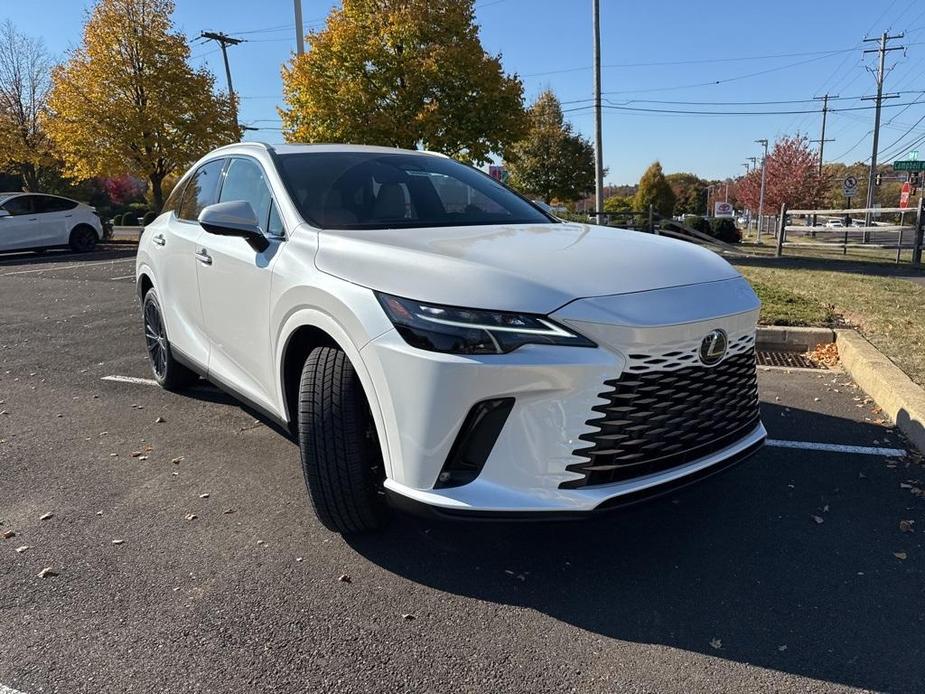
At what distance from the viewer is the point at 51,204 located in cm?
1758

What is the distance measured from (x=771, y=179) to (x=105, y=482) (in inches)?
1819

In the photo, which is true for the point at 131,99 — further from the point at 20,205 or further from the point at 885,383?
the point at 885,383

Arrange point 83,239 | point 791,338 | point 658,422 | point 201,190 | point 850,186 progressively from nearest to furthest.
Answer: point 658,422
point 201,190
point 791,338
point 83,239
point 850,186

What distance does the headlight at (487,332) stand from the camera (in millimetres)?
2262

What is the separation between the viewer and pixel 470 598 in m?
2.57

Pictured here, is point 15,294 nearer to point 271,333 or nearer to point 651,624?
point 271,333

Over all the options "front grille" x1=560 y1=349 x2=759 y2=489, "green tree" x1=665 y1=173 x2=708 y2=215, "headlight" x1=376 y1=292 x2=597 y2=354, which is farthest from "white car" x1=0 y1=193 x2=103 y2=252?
"green tree" x1=665 y1=173 x2=708 y2=215

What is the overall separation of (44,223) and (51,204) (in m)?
0.58

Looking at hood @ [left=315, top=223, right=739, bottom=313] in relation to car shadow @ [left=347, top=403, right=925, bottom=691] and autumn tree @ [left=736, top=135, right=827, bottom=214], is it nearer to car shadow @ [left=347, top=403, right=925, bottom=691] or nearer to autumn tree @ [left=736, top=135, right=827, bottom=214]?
car shadow @ [left=347, top=403, right=925, bottom=691]

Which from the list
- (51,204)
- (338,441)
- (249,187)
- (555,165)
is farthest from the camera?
(555,165)

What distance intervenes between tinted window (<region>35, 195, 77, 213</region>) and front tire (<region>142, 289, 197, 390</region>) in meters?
14.9

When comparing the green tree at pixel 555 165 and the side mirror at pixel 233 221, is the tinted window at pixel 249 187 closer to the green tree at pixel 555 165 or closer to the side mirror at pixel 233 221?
the side mirror at pixel 233 221

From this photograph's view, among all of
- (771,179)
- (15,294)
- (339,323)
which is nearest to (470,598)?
(339,323)

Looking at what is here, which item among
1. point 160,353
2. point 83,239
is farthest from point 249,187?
point 83,239
